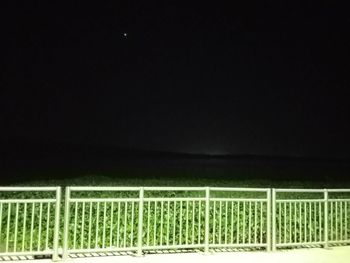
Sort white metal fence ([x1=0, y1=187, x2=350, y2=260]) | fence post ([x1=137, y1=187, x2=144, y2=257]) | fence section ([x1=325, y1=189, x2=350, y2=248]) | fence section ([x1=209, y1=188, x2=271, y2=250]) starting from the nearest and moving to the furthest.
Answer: white metal fence ([x1=0, y1=187, x2=350, y2=260]), fence post ([x1=137, y1=187, x2=144, y2=257]), fence section ([x1=209, y1=188, x2=271, y2=250]), fence section ([x1=325, y1=189, x2=350, y2=248])

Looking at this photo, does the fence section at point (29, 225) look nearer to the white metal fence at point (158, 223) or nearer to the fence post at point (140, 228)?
the white metal fence at point (158, 223)

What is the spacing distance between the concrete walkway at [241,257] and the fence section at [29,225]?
294 mm

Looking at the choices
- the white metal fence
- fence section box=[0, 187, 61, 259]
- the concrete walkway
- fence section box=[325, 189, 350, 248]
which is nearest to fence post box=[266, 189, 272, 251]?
the white metal fence

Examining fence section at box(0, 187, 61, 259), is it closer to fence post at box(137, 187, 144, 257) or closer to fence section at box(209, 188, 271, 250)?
fence post at box(137, 187, 144, 257)

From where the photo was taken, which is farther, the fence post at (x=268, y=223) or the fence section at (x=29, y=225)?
the fence post at (x=268, y=223)

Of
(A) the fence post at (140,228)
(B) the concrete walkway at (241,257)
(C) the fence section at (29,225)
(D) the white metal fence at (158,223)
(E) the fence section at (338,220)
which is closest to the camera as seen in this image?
(C) the fence section at (29,225)

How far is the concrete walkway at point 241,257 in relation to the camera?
814 centimetres

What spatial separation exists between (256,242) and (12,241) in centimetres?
412

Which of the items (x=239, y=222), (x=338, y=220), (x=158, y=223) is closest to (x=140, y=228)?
(x=158, y=223)

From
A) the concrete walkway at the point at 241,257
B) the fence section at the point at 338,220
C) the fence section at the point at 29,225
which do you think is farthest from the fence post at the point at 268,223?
the fence section at the point at 29,225

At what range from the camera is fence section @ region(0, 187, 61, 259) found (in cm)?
779

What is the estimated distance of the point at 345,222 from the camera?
991 centimetres

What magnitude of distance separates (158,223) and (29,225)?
2.11 metres

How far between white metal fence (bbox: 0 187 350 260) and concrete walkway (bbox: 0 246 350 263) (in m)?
0.14
